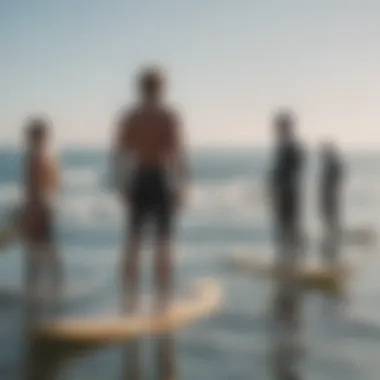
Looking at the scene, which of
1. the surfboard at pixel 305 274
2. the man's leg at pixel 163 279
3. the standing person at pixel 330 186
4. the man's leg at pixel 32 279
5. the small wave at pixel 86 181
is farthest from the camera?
the small wave at pixel 86 181

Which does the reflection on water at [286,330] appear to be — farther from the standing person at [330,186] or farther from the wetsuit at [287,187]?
the standing person at [330,186]

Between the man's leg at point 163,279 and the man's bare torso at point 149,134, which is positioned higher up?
the man's bare torso at point 149,134

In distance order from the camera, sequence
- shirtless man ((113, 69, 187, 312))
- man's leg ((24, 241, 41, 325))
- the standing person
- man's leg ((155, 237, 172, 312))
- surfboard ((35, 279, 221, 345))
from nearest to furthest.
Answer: surfboard ((35, 279, 221, 345))
shirtless man ((113, 69, 187, 312))
man's leg ((155, 237, 172, 312))
man's leg ((24, 241, 41, 325))
the standing person

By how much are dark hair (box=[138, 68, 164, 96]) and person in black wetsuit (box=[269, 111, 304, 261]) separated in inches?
42.8

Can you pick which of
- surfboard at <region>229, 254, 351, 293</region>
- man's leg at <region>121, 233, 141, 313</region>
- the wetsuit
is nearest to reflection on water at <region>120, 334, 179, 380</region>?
man's leg at <region>121, 233, 141, 313</region>

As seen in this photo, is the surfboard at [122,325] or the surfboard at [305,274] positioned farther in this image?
the surfboard at [305,274]

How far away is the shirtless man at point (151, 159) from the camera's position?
11.0 ft

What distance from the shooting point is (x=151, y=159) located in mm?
3383

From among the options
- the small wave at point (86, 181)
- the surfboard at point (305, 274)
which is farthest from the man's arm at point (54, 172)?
the small wave at point (86, 181)

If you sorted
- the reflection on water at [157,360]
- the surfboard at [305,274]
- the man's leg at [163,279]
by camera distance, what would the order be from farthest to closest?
the surfboard at [305,274], the man's leg at [163,279], the reflection on water at [157,360]

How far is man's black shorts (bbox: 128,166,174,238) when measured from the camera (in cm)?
339

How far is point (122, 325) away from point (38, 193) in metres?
0.77

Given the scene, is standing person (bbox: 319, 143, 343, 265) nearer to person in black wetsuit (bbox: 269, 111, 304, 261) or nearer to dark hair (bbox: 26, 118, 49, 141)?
person in black wetsuit (bbox: 269, 111, 304, 261)

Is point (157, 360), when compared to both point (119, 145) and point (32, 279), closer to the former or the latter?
point (119, 145)
